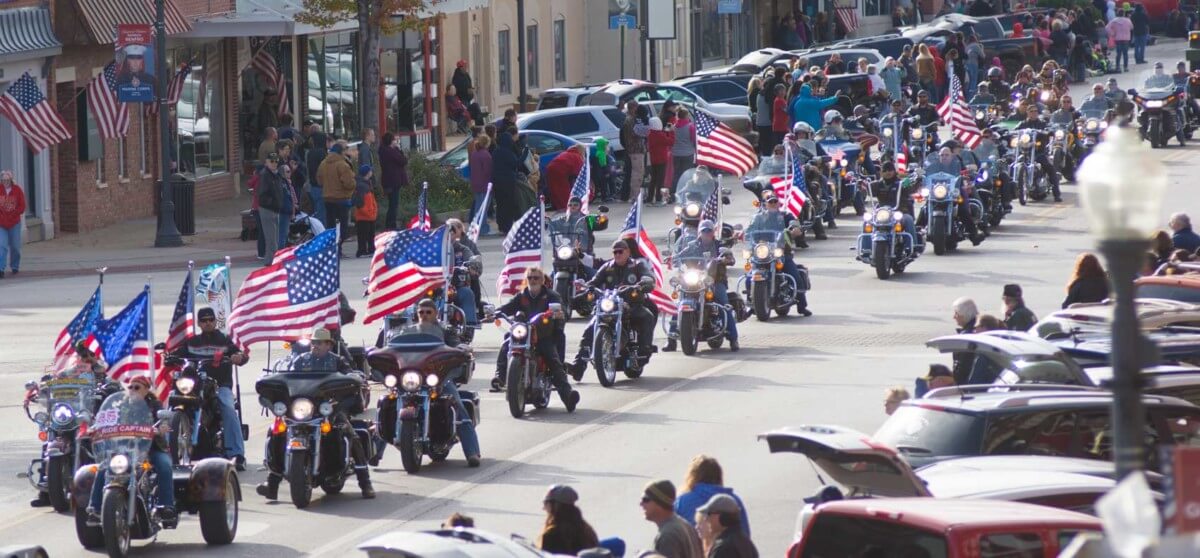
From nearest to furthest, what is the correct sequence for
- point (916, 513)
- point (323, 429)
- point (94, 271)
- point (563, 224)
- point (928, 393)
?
point (916, 513) < point (928, 393) < point (323, 429) < point (563, 224) < point (94, 271)

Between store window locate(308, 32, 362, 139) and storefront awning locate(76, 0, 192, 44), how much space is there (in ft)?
25.6

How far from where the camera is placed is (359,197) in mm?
30906

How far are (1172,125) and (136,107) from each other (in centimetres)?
2179

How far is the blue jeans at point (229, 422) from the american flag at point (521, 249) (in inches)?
225

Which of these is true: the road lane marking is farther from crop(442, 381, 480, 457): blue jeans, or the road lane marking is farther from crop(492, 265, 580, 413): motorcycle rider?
crop(492, 265, 580, 413): motorcycle rider

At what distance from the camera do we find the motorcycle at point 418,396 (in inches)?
669

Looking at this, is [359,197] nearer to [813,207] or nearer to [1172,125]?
[813,207]

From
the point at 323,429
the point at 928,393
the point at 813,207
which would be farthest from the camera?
the point at 813,207

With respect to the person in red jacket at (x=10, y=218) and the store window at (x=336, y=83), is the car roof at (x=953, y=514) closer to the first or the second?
the person in red jacket at (x=10, y=218)

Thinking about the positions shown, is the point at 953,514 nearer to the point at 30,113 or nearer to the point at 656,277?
the point at 656,277

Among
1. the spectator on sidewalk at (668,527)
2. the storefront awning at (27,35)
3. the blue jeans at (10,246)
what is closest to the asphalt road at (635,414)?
the blue jeans at (10,246)

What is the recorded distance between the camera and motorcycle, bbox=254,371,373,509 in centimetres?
1573

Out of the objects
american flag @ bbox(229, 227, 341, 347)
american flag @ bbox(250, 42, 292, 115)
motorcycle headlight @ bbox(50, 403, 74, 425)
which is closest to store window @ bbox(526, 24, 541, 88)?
american flag @ bbox(250, 42, 292, 115)

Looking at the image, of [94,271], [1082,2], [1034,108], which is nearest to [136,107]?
[94,271]
